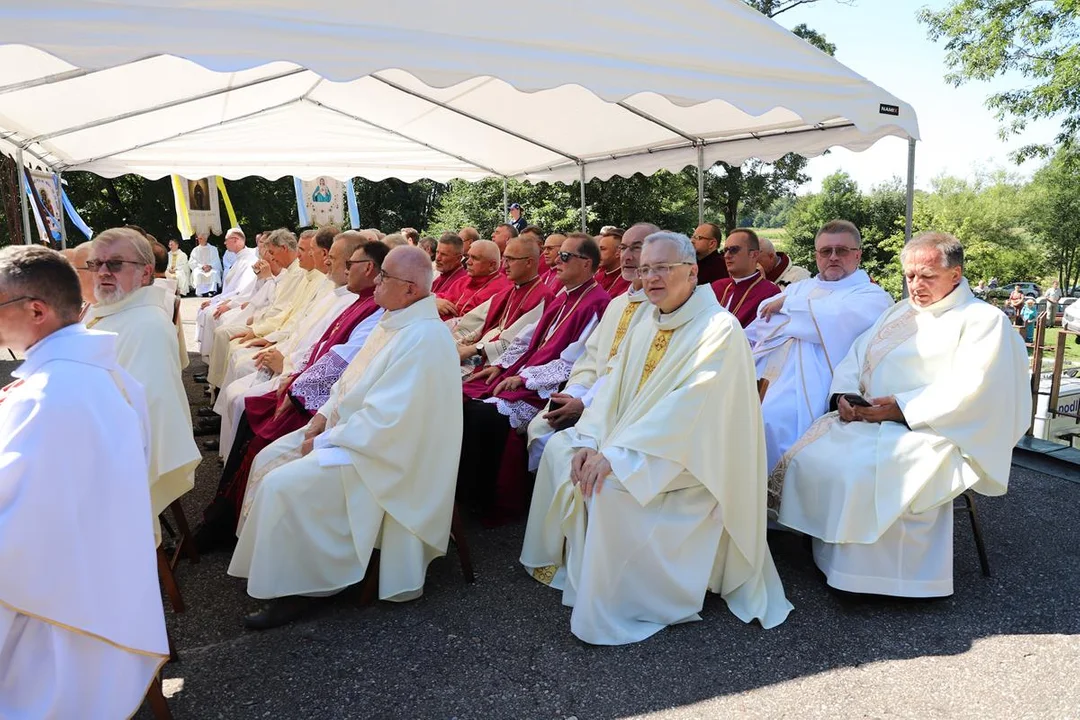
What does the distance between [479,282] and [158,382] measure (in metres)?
3.82

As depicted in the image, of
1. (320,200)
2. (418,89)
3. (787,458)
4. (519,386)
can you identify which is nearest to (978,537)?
(787,458)

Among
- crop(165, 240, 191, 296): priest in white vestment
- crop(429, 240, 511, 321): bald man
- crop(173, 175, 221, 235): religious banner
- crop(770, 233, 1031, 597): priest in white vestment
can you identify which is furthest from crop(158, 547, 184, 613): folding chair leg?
crop(165, 240, 191, 296): priest in white vestment

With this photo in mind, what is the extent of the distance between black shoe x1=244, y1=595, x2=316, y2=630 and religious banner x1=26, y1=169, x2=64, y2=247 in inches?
265

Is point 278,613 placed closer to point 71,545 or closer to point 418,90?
point 71,545

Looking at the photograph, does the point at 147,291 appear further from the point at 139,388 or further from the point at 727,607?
the point at 727,607

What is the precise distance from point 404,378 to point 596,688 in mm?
1527

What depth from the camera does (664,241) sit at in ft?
11.2

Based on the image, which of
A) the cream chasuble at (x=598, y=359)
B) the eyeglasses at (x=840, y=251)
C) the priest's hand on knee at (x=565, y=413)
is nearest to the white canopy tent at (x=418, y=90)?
the eyeglasses at (x=840, y=251)

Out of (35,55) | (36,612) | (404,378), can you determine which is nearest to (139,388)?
(36,612)

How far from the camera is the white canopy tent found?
358 cm

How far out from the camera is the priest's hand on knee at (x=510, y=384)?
16.0ft

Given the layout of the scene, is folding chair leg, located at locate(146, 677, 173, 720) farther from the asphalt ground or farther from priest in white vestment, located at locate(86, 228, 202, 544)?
priest in white vestment, located at locate(86, 228, 202, 544)

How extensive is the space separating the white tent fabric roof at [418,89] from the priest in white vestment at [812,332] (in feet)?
2.94

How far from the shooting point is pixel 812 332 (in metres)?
4.53
